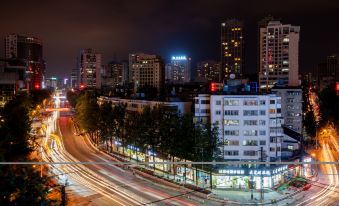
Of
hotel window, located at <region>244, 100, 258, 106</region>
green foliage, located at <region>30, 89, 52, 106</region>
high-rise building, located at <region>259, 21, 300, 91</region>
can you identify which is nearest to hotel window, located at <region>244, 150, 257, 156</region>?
hotel window, located at <region>244, 100, 258, 106</region>

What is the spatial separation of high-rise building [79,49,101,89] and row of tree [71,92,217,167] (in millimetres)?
86798

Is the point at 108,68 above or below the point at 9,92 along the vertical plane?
above

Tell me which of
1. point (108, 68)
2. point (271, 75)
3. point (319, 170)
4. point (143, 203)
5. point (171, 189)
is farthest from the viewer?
point (108, 68)

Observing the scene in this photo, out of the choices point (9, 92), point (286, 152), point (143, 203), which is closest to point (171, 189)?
point (143, 203)

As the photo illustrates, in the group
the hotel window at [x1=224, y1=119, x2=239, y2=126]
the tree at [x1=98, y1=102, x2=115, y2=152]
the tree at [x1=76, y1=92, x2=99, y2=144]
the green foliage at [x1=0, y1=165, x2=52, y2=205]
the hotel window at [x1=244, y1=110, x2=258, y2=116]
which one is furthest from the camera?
the tree at [x1=76, y1=92, x2=99, y2=144]

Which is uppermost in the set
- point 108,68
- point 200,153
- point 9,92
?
point 108,68

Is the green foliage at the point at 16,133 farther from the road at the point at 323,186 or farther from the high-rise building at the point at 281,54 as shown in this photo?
the high-rise building at the point at 281,54

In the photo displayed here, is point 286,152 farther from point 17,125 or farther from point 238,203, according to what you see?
point 17,125

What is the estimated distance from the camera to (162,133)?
2194 centimetres

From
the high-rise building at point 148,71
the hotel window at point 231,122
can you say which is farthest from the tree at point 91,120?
the high-rise building at point 148,71

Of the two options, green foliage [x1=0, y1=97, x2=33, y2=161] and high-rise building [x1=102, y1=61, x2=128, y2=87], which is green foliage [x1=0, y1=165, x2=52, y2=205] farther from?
high-rise building [x1=102, y1=61, x2=128, y2=87]

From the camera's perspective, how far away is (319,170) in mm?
24062

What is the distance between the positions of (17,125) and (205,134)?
12762 mm

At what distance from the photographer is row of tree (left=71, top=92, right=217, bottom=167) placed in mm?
20172
